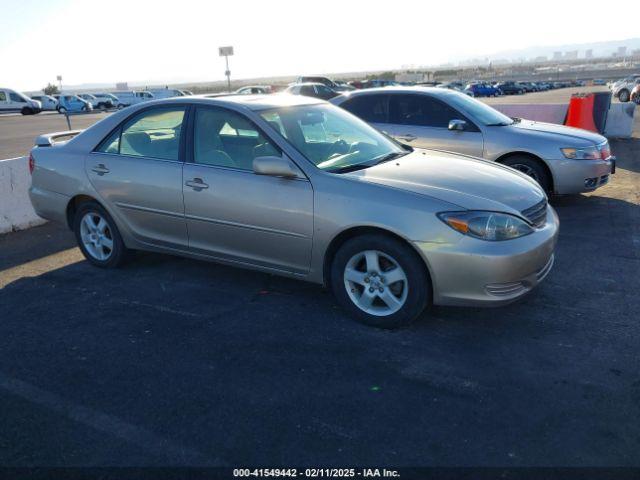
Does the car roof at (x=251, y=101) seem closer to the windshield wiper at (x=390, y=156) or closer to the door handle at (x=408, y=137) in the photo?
the windshield wiper at (x=390, y=156)

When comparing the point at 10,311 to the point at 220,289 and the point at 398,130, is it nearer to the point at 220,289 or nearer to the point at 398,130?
the point at 220,289

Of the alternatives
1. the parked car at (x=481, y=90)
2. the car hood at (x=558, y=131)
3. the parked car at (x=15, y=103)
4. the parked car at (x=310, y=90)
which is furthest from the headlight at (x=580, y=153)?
the parked car at (x=481, y=90)

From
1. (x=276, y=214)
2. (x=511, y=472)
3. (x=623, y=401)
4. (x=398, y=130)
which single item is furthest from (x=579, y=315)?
(x=398, y=130)

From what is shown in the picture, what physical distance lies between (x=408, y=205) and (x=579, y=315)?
1.57 meters

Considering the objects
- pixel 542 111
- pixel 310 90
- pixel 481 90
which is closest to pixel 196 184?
pixel 542 111

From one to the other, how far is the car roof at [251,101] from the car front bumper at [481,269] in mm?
1856

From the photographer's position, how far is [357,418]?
2.98 metres

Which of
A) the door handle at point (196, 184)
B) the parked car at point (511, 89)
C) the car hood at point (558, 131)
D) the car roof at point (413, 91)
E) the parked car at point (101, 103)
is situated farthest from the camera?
the parked car at point (511, 89)

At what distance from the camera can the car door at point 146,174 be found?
4762 millimetres

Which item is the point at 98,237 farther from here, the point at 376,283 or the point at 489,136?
the point at 489,136

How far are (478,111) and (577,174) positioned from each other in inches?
61.3

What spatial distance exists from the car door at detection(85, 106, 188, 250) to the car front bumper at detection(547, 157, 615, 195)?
4661 millimetres

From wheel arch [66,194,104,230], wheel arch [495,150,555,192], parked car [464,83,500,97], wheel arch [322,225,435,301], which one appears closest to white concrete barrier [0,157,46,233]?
wheel arch [66,194,104,230]

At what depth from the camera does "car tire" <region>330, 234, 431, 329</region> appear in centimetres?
380
